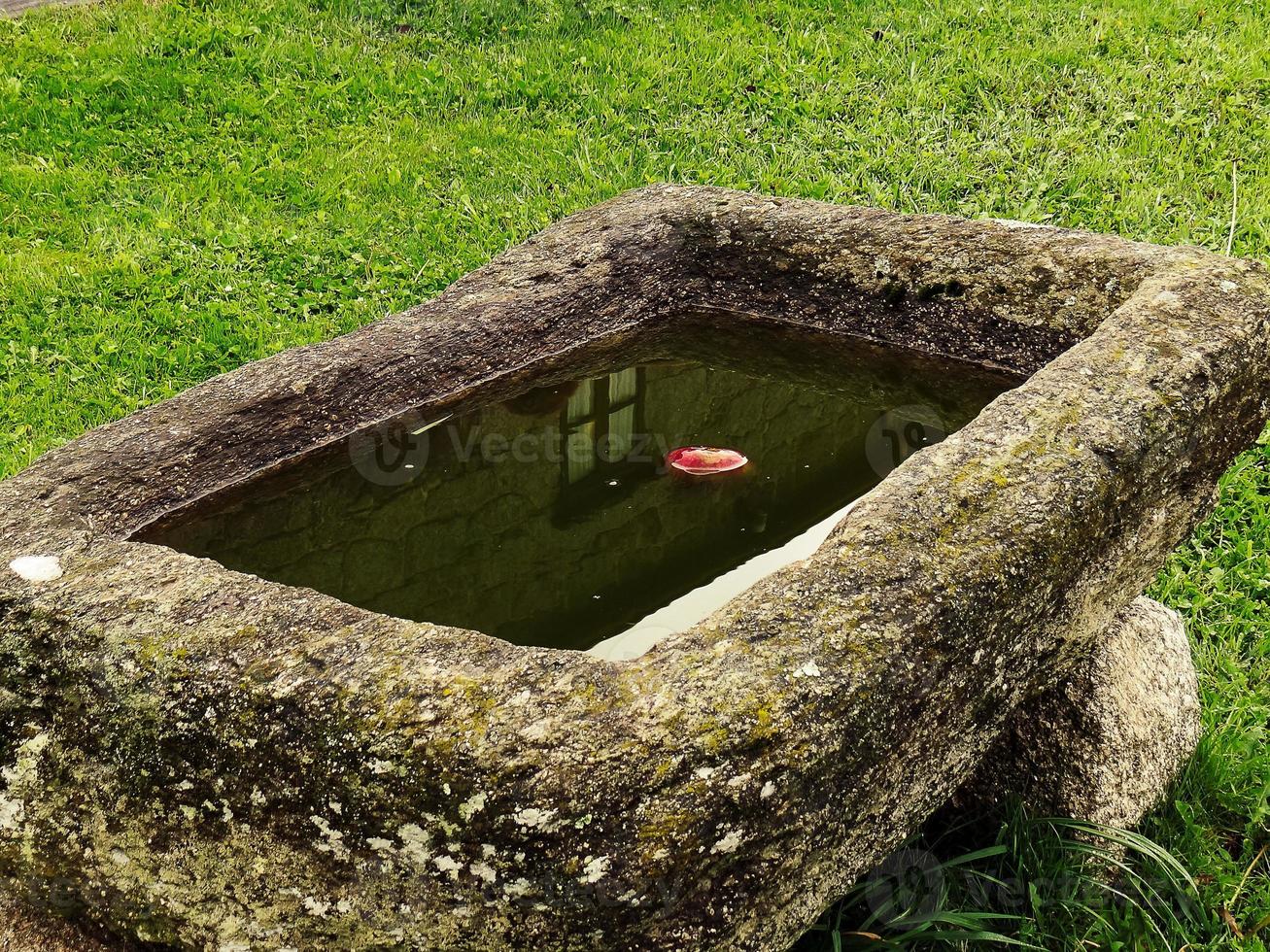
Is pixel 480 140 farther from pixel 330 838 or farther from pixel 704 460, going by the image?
pixel 330 838

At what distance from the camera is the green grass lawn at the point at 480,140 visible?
15.0ft

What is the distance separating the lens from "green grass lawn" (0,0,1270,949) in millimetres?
4559

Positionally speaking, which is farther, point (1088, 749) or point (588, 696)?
point (1088, 749)

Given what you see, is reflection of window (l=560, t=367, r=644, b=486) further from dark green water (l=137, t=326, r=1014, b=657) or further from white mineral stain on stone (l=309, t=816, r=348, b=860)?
white mineral stain on stone (l=309, t=816, r=348, b=860)

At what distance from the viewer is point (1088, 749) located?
8.42ft

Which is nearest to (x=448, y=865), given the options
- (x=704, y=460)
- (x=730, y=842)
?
(x=730, y=842)

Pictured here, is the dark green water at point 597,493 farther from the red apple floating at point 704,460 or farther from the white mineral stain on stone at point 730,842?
the white mineral stain on stone at point 730,842

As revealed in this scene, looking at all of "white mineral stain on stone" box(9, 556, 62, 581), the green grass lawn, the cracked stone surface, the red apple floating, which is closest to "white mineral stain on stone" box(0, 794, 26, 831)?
"white mineral stain on stone" box(9, 556, 62, 581)

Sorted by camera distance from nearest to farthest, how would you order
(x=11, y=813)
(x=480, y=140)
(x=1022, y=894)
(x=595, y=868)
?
(x=595, y=868) < (x=11, y=813) < (x=1022, y=894) < (x=480, y=140)

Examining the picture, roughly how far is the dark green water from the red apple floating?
0.03 meters

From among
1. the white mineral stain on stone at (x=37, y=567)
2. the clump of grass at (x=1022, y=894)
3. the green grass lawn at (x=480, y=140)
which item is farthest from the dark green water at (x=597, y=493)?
the green grass lawn at (x=480, y=140)

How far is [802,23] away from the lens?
6.59 metres

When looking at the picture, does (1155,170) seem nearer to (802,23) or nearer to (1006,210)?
Answer: (1006,210)

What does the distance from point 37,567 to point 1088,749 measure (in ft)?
6.47
